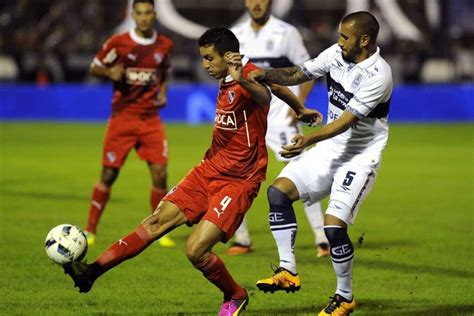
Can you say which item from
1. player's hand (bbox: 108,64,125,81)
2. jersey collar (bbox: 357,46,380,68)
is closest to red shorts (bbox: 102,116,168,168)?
player's hand (bbox: 108,64,125,81)

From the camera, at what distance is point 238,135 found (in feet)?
26.5

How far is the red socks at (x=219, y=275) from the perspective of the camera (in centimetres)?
780

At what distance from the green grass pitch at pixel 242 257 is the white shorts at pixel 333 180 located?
0.85 metres

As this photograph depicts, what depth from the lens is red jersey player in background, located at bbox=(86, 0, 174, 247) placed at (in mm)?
11633

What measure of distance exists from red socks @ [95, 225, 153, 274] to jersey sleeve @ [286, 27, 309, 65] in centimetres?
392

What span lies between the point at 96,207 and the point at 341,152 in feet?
13.3

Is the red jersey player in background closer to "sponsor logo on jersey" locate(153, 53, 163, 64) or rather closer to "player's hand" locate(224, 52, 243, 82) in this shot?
"sponsor logo on jersey" locate(153, 53, 163, 64)

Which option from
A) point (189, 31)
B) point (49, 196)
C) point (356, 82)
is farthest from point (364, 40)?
point (189, 31)

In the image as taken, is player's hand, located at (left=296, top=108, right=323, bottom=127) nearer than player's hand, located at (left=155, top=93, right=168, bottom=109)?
Yes

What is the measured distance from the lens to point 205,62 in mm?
7859

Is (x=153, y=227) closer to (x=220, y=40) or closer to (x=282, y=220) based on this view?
(x=282, y=220)

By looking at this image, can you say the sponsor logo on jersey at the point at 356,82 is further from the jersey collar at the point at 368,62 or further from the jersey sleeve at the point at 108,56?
the jersey sleeve at the point at 108,56

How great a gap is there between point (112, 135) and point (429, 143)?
44.3 ft

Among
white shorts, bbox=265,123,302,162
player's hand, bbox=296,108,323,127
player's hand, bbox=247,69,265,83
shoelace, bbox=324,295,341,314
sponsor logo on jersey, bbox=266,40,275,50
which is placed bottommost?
white shorts, bbox=265,123,302,162
